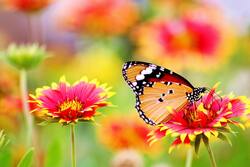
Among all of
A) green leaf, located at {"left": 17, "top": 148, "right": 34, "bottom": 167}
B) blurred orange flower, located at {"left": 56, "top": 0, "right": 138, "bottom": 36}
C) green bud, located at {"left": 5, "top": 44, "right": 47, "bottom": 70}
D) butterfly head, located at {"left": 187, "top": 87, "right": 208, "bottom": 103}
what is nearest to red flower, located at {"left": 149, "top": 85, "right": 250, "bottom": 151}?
butterfly head, located at {"left": 187, "top": 87, "right": 208, "bottom": 103}

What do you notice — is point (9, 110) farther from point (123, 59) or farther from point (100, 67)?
point (123, 59)

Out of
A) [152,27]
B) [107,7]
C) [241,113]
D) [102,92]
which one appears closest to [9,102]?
[102,92]

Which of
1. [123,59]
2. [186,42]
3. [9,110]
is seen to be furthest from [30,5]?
[123,59]

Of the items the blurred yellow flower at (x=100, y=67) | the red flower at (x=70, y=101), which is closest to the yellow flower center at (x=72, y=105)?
the red flower at (x=70, y=101)

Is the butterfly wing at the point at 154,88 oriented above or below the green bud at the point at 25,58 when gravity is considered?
below

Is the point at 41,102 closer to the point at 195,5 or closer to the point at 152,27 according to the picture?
the point at 152,27

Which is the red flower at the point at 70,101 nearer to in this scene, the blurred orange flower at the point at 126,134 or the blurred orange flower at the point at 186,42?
the blurred orange flower at the point at 126,134

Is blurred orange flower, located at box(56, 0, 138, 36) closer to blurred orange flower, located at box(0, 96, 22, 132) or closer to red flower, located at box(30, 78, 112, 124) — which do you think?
blurred orange flower, located at box(0, 96, 22, 132)

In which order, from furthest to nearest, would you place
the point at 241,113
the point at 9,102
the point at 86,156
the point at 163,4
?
the point at 163,4 < the point at 86,156 < the point at 9,102 < the point at 241,113
